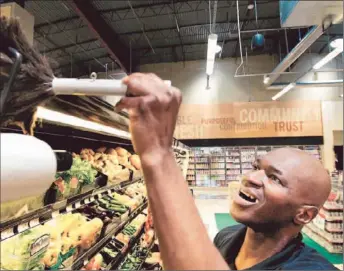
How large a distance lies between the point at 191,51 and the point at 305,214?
1154 cm

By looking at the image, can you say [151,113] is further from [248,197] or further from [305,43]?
[305,43]

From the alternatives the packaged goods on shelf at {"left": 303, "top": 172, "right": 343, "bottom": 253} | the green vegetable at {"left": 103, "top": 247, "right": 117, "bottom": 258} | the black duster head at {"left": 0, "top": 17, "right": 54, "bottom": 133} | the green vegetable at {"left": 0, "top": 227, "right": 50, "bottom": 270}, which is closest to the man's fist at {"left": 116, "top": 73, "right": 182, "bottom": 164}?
the black duster head at {"left": 0, "top": 17, "right": 54, "bottom": 133}

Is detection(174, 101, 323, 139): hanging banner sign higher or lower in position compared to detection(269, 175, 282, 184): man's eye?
higher

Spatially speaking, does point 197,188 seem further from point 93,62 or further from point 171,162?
point 171,162

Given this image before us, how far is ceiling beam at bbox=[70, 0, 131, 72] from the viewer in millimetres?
6961

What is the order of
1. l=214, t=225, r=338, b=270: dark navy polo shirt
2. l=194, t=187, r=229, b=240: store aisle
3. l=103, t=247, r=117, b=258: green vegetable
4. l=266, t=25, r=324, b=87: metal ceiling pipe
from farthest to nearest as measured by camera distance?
l=194, t=187, r=229, b=240: store aisle → l=266, t=25, r=324, b=87: metal ceiling pipe → l=103, t=247, r=117, b=258: green vegetable → l=214, t=225, r=338, b=270: dark navy polo shirt

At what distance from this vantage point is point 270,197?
3.49 feet

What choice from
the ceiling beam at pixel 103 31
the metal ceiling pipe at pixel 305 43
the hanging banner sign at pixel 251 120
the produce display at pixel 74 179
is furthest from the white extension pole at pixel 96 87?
the hanging banner sign at pixel 251 120

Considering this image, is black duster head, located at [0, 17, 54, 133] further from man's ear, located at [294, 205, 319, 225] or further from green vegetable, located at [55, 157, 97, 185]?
green vegetable, located at [55, 157, 97, 185]

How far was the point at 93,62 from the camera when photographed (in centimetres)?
1231

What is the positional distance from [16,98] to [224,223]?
7.80 metres

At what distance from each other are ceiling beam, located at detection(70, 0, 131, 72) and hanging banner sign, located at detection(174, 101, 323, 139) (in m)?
3.06

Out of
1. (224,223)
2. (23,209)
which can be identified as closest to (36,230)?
(23,209)

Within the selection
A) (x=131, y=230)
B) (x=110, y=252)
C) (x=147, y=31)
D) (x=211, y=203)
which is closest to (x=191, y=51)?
(x=147, y=31)
